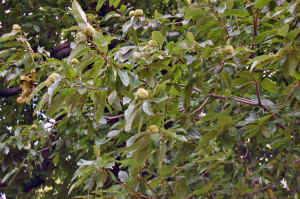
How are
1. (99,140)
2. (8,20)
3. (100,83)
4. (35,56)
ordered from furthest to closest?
(8,20)
(99,140)
(35,56)
(100,83)

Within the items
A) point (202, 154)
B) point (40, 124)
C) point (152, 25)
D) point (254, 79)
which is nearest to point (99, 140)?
point (40, 124)

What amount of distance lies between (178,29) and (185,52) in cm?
76

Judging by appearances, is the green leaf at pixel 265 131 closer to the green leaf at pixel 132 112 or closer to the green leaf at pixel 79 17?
the green leaf at pixel 132 112

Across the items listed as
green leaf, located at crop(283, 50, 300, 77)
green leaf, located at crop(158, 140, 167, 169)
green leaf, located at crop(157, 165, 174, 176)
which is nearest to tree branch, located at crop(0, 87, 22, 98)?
green leaf, located at crop(157, 165, 174, 176)

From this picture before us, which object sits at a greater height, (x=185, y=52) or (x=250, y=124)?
(x=185, y=52)

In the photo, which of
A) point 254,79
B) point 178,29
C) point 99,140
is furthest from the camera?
point 99,140

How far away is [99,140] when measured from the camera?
2.30 meters

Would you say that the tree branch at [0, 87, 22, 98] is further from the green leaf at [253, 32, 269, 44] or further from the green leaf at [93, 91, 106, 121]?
the green leaf at [253, 32, 269, 44]

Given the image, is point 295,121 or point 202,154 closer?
point 295,121

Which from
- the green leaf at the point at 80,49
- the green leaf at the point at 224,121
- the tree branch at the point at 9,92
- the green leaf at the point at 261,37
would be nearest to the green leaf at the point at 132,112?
the green leaf at the point at 80,49

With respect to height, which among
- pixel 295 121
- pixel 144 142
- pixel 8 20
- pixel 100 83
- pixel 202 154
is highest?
pixel 100 83

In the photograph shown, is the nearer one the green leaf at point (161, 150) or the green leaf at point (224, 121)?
the green leaf at point (161, 150)

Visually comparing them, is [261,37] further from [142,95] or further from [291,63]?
[142,95]

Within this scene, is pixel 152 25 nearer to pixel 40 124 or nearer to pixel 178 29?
pixel 178 29
